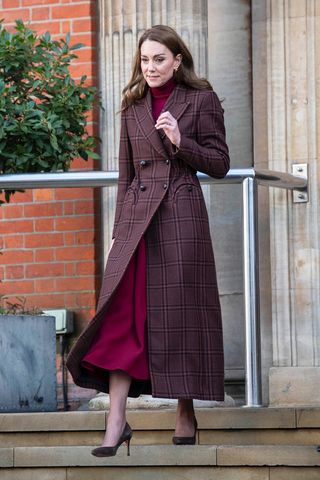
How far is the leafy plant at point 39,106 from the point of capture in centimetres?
741

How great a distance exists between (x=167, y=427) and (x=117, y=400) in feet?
2.54

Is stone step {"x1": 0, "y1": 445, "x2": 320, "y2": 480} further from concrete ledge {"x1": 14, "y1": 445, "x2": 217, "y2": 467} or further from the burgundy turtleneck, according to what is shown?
the burgundy turtleneck

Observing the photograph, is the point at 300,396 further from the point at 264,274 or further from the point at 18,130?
the point at 18,130

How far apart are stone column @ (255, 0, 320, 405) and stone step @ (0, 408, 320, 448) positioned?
0.74 metres

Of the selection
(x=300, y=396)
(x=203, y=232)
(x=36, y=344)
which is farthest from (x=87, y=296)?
(x=203, y=232)

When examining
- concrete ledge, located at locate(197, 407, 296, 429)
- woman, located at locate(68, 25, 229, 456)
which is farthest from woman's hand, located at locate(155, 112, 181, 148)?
concrete ledge, located at locate(197, 407, 296, 429)

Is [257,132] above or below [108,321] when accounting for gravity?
above

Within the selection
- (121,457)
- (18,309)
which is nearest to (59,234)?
(18,309)

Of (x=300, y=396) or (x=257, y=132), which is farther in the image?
(x=257, y=132)

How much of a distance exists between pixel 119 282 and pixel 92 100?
1.94m

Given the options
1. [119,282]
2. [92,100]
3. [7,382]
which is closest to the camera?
[119,282]

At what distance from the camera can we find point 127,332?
5.92 metres

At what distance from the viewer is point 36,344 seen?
23.8 feet

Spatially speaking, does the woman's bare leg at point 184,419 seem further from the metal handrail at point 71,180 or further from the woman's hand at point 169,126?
the metal handrail at point 71,180
